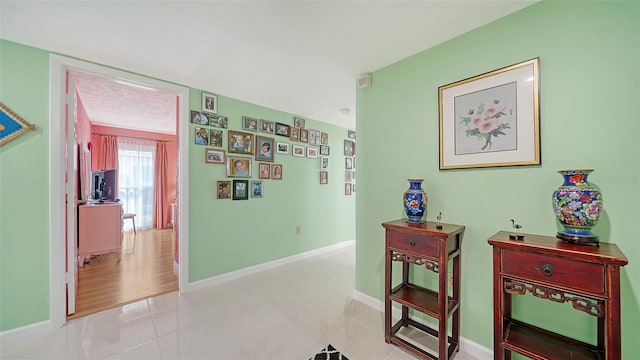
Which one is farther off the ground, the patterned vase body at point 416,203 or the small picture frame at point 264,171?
the small picture frame at point 264,171

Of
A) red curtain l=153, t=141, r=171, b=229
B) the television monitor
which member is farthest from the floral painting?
red curtain l=153, t=141, r=171, b=229

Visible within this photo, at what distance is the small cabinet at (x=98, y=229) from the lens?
10.2ft

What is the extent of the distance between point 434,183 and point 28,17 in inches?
118

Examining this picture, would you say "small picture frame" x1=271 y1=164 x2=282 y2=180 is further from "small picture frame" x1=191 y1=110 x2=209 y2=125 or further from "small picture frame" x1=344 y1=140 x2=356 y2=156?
"small picture frame" x1=344 y1=140 x2=356 y2=156

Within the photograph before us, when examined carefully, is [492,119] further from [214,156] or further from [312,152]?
[214,156]

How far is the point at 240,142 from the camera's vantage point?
9.82 feet

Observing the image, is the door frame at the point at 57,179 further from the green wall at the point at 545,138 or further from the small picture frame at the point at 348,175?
the small picture frame at the point at 348,175

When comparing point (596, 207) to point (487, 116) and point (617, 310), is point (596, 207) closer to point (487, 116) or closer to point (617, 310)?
point (617, 310)

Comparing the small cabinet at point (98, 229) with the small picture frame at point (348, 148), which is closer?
the small cabinet at point (98, 229)

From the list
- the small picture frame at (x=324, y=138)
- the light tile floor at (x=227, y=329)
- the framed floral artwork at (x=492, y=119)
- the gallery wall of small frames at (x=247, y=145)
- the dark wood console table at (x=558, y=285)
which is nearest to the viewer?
the dark wood console table at (x=558, y=285)

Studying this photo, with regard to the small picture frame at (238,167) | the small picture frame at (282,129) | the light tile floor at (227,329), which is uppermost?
the small picture frame at (282,129)

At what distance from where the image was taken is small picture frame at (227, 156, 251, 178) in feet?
9.61

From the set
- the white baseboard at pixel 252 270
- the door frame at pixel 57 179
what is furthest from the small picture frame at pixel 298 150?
the door frame at pixel 57 179

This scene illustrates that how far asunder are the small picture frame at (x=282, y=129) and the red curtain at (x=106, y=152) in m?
4.25
